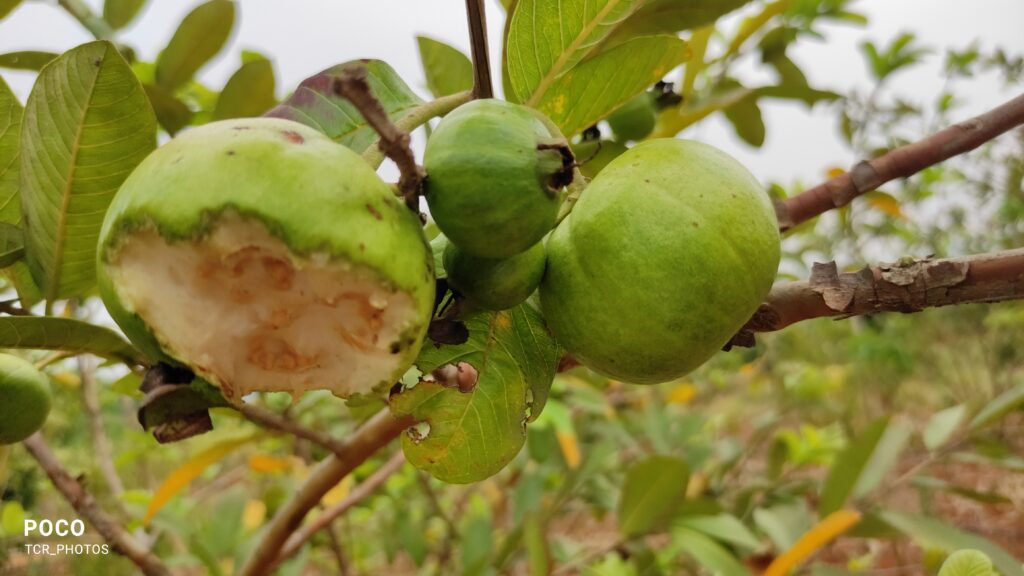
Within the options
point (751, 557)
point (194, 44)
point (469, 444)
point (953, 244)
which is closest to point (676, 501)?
point (751, 557)

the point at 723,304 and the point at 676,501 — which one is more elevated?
the point at 723,304

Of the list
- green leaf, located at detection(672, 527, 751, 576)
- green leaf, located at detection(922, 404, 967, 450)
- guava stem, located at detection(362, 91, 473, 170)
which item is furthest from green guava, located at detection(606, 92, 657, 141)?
green leaf, located at detection(922, 404, 967, 450)

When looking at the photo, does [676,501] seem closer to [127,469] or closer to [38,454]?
[38,454]

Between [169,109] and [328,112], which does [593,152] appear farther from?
[169,109]

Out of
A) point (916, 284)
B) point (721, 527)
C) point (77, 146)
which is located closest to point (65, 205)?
Result: point (77, 146)

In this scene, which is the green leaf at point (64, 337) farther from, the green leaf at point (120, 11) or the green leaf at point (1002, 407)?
the green leaf at point (1002, 407)

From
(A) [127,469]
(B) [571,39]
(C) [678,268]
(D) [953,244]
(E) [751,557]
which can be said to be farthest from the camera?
(D) [953,244]

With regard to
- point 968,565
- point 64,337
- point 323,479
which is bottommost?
point 323,479
